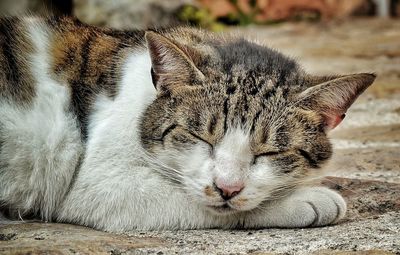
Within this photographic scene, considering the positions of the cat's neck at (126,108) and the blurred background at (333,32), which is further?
the blurred background at (333,32)

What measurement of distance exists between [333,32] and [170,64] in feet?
21.6

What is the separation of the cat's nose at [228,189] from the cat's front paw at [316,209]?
31 cm

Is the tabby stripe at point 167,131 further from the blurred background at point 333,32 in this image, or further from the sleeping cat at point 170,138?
the blurred background at point 333,32

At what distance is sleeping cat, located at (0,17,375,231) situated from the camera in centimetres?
285

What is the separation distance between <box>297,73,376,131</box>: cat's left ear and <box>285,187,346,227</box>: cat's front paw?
378 millimetres

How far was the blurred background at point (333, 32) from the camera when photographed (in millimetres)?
4066

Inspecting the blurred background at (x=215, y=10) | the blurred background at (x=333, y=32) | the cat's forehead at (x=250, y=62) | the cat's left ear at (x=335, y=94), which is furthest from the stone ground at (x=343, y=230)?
the blurred background at (x=215, y=10)

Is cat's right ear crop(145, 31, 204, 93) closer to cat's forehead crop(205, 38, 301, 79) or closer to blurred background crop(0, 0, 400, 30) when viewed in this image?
cat's forehead crop(205, 38, 301, 79)

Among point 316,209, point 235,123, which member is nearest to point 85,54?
point 235,123

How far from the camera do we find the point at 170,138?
298 centimetres

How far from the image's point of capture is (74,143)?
123 inches

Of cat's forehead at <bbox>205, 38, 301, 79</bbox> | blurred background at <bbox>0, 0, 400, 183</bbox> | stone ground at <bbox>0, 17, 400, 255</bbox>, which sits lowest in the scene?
stone ground at <bbox>0, 17, 400, 255</bbox>

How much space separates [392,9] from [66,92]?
8.76 metres

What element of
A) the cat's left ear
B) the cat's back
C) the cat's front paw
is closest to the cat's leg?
the cat's front paw
